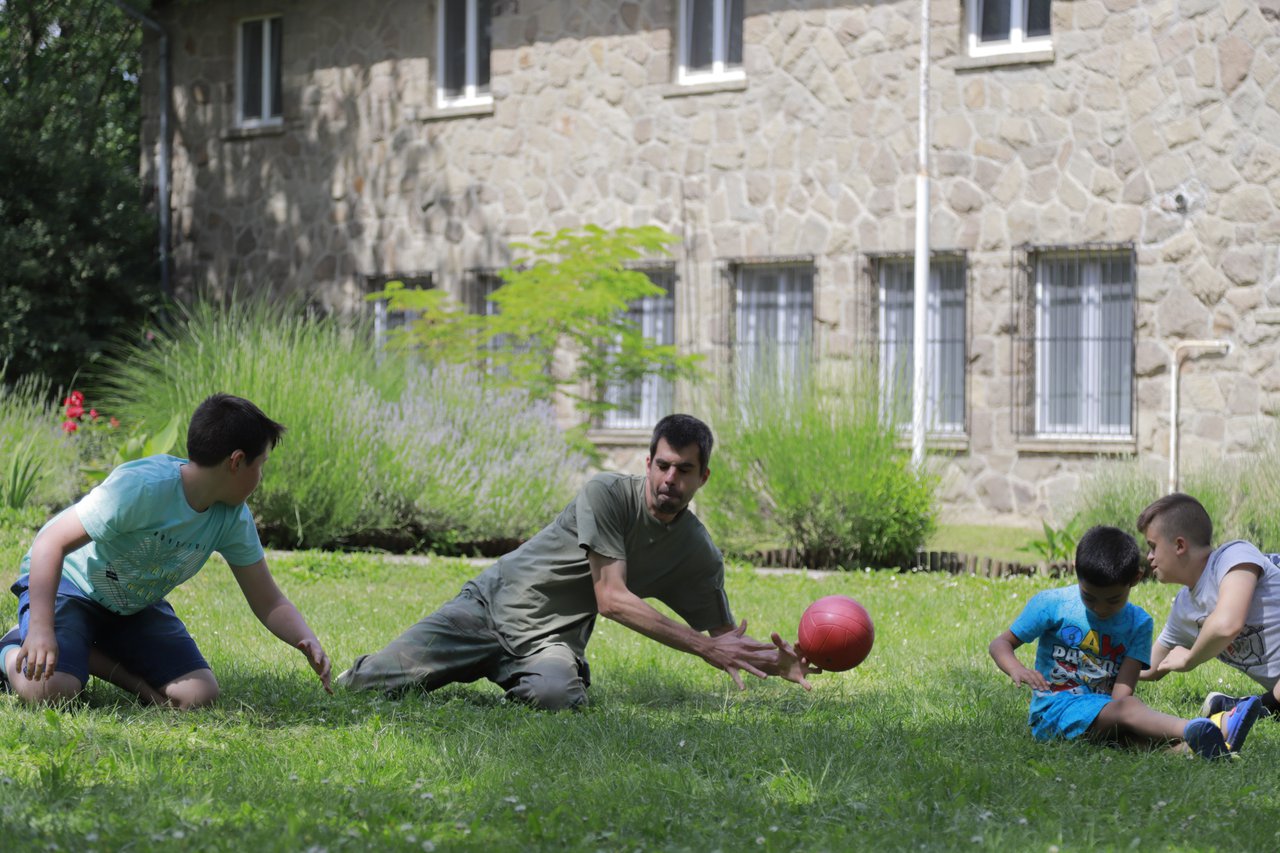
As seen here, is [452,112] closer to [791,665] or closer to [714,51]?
[714,51]

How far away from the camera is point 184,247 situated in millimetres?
20516

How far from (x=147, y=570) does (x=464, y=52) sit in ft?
44.9

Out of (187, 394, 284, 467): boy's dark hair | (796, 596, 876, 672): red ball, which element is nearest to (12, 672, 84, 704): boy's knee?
(187, 394, 284, 467): boy's dark hair

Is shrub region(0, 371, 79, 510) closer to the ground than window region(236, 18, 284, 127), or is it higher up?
closer to the ground

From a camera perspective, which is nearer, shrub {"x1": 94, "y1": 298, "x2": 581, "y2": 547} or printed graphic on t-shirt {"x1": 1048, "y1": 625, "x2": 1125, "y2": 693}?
printed graphic on t-shirt {"x1": 1048, "y1": 625, "x2": 1125, "y2": 693}

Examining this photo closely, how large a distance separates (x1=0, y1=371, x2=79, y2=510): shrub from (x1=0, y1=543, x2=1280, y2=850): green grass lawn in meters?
5.64

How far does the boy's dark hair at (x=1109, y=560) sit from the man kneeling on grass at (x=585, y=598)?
4.04ft

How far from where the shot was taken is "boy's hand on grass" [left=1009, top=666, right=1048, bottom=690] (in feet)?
19.3

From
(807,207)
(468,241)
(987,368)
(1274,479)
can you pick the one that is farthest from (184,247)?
(1274,479)

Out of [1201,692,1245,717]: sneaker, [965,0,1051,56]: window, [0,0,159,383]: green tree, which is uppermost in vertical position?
[965,0,1051,56]: window

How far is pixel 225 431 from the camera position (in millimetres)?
5684

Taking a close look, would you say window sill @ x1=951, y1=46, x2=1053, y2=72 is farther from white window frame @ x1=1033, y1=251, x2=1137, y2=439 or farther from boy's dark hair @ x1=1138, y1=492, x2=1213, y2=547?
boy's dark hair @ x1=1138, y1=492, x2=1213, y2=547

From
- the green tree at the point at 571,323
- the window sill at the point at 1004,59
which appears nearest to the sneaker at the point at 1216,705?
the green tree at the point at 571,323

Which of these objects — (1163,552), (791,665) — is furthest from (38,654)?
(1163,552)
